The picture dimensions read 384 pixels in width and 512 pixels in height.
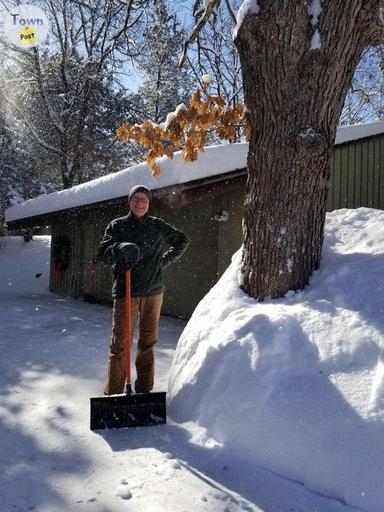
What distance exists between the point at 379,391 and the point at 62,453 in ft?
6.49

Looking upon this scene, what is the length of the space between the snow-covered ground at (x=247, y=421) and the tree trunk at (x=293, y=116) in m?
0.26

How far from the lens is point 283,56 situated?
3.83 meters

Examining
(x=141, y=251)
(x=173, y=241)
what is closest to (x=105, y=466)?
(x=141, y=251)

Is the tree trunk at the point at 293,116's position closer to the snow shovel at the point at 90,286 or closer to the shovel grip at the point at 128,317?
the shovel grip at the point at 128,317

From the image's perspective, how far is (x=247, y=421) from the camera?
9.23 feet

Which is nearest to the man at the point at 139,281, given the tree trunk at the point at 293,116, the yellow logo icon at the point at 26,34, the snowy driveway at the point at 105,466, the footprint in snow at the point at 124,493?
the snowy driveway at the point at 105,466

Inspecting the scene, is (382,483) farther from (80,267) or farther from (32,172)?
(32,172)

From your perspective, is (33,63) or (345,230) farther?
(33,63)

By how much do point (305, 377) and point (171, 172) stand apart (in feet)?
14.1

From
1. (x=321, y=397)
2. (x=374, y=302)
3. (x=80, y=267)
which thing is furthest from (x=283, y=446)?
(x=80, y=267)

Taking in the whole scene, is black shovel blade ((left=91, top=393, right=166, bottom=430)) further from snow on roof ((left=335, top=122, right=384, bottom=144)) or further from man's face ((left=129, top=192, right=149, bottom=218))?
snow on roof ((left=335, top=122, right=384, bottom=144))

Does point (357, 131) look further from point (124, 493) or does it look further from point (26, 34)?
point (26, 34)

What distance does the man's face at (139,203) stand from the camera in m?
3.93

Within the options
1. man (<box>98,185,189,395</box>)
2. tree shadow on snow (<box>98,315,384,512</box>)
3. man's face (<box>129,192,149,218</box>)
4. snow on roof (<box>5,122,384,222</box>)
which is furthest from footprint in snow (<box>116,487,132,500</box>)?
snow on roof (<box>5,122,384,222</box>)
